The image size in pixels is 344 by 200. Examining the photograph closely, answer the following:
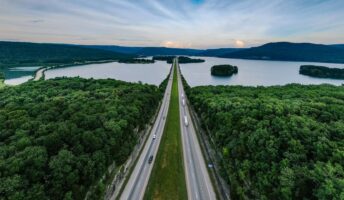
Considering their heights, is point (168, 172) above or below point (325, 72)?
below

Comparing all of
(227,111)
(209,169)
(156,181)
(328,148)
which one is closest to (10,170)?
(156,181)

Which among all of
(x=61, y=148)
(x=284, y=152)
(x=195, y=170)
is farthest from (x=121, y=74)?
(x=284, y=152)

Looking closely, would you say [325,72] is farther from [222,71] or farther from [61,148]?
[61,148]

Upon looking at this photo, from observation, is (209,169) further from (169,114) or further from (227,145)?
(169,114)

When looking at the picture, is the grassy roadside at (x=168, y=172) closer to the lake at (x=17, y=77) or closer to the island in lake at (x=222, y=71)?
the island in lake at (x=222, y=71)

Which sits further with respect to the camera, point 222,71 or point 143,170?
point 222,71
